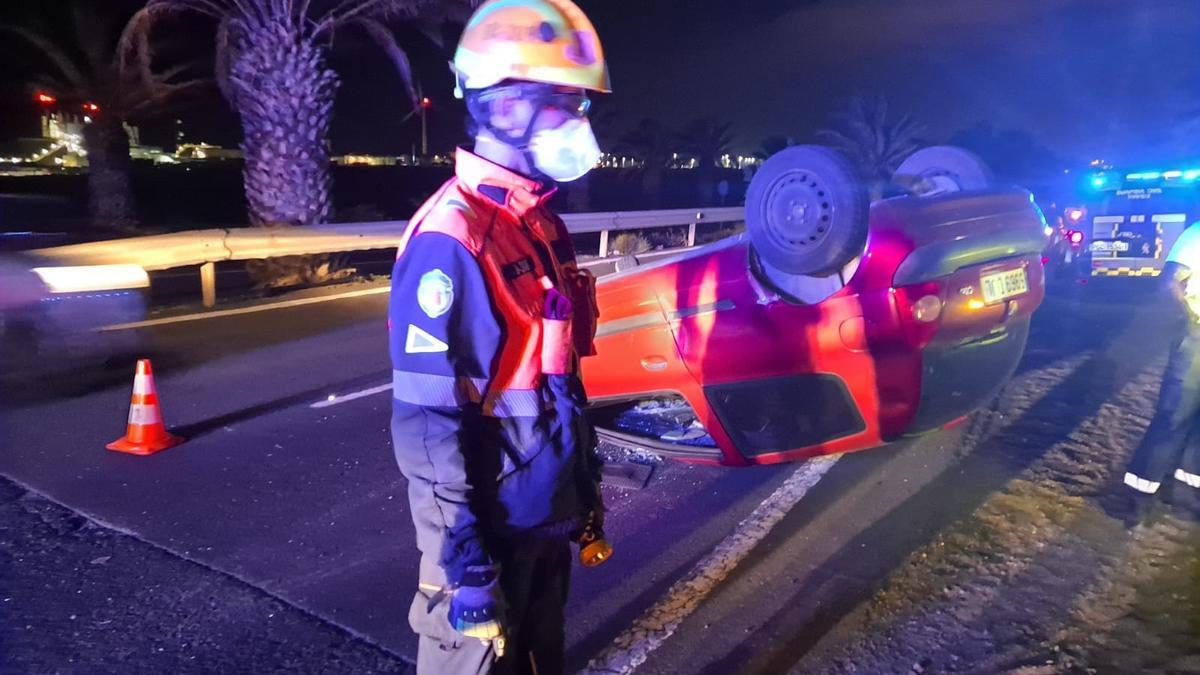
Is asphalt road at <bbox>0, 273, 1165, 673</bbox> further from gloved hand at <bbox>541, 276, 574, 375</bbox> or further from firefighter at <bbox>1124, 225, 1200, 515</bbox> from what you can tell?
gloved hand at <bbox>541, 276, 574, 375</bbox>

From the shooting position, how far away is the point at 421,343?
1.96 meters

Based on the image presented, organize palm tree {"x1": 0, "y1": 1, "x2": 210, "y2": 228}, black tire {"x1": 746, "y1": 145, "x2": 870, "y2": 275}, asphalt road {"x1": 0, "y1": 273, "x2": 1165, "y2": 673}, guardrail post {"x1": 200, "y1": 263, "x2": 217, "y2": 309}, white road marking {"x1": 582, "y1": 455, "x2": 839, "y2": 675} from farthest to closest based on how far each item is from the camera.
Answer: palm tree {"x1": 0, "y1": 1, "x2": 210, "y2": 228}
guardrail post {"x1": 200, "y1": 263, "x2": 217, "y2": 309}
black tire {"x1": 746, "y1": 145, "x2": 870, "y2": 275}
asphalt road {"x1": 0, "y1": 273, "x2": 1165, "y2": 673}
white road marking {"x1": 582, "y1": 455, "x2": 839, "y2": 675}

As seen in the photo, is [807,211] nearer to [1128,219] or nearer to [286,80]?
[1128,219]

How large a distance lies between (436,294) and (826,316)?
256cm

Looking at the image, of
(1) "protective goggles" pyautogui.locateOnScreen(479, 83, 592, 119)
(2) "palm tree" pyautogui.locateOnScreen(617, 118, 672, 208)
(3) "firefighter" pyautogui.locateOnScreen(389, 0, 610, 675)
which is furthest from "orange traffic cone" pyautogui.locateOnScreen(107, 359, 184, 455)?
(2) "palm tree" pyautogui.locateOnScreen(617, 118, 672, 208)

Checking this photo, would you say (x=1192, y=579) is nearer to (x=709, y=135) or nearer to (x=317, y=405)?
(x=317, y=405)

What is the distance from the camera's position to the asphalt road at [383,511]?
3.59 metres

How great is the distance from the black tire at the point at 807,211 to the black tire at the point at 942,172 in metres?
1.20

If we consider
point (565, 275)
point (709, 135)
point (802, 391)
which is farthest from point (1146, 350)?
point (709, 135)

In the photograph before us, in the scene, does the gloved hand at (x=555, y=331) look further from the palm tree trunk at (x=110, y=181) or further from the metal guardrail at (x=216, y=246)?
the palm tree trunk at (x=110, y=181)

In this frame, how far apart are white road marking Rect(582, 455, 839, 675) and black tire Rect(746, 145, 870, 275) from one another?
130 cm

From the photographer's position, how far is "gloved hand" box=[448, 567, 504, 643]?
6.52 ft

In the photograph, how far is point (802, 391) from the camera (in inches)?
169

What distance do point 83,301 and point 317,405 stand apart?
2411mm
